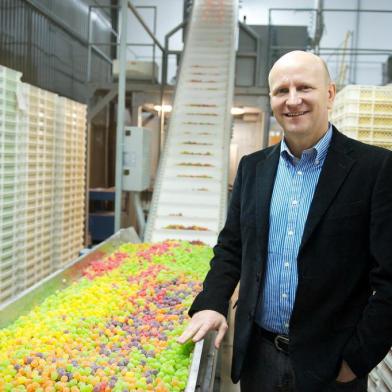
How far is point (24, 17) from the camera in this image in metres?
7.89

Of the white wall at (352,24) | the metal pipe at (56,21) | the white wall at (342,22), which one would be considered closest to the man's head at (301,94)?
the metal pipe at (56,21)

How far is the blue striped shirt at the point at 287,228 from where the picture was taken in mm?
1559

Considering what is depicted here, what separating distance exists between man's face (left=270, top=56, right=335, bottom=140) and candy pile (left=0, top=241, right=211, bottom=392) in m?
1.16

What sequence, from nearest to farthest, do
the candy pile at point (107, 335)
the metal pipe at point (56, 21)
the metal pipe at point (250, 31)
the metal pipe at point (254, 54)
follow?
1. the candy pile at point (107, 335)
2. the metal pipe at point (56, 21)
3. the metal pipe at point (254, 54)
4. the metal pipe at point (250, 31)

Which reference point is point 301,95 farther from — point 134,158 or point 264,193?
point 134,158

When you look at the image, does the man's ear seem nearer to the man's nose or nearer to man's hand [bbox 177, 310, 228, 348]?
the man's nose

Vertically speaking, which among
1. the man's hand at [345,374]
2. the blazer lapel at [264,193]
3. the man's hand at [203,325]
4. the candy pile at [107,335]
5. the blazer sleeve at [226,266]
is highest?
the blazer lapel at [264,193]

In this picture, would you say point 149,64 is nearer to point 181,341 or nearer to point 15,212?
point 15,212

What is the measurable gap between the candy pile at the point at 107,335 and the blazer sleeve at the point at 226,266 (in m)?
0.41

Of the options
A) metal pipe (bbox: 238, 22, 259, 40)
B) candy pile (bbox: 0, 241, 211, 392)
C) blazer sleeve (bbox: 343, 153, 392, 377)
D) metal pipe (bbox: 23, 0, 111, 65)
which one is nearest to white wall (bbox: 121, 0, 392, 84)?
metal pipe (bbox: 23, 0, 111, 65)

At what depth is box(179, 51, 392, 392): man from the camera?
4.64 ft

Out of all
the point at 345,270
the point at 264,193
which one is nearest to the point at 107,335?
the point at 264,193

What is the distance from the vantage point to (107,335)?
2469 mm

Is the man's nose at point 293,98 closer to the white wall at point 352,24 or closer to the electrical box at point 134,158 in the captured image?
the electrical box at point 134,158
